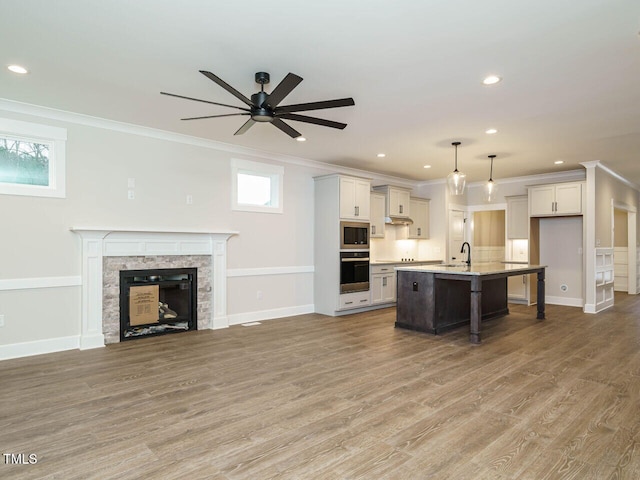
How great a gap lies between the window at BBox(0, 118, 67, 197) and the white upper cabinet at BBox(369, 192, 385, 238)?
5024mm

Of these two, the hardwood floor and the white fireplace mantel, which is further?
the white fireplace mantel

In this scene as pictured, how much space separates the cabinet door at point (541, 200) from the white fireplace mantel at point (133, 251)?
574 centimetres

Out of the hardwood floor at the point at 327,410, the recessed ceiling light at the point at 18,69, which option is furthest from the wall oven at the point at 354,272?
the recessed ceiling light at the point at 18,69

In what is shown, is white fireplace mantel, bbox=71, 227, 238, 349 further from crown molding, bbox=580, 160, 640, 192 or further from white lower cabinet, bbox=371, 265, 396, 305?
crown molding, bbox=580, 160, 640, 192

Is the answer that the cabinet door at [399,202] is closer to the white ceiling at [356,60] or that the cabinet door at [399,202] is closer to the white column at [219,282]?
the white ceiling at [356,60]

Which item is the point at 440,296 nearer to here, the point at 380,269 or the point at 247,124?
the point at 380,269

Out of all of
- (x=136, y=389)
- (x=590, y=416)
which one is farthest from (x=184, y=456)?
(x=590, y=416)

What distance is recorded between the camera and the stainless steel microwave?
654 centimetres

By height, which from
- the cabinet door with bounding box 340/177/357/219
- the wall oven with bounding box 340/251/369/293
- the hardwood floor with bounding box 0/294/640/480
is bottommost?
the hardwood floor with bounding box 0/294/640/480

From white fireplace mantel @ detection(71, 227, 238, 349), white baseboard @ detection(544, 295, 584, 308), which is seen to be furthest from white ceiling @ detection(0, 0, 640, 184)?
white baseboard @ detection(544, 295, 584, 308)

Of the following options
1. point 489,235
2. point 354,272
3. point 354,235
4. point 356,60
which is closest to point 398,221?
point 354,235

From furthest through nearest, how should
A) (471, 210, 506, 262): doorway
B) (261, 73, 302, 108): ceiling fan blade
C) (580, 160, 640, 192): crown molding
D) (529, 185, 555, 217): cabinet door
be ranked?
(471, 210, 506, 262): doorway, (529, 185, 555, 217): cabinet door, (580, 160, 640, 192): crown molding, (261, 73, 302, 108): ceiling fan blade

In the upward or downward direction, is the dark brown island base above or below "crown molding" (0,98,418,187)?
below

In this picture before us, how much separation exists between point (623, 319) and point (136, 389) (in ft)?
23.3
